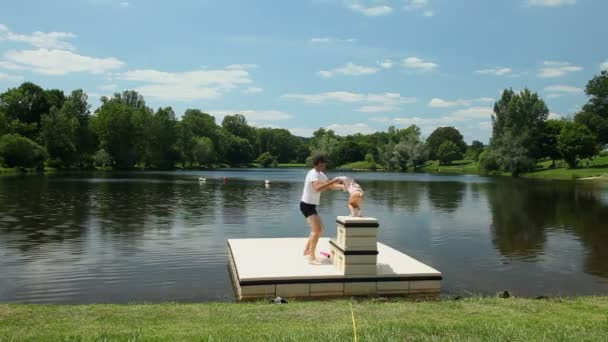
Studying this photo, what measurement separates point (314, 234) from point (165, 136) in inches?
4316

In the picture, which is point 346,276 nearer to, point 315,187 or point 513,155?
point 315,187

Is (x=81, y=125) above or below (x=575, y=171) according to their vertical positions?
above

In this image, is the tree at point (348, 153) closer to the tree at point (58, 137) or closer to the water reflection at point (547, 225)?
the tree at point (58, 137)

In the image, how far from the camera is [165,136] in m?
115

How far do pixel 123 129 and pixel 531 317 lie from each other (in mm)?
106384

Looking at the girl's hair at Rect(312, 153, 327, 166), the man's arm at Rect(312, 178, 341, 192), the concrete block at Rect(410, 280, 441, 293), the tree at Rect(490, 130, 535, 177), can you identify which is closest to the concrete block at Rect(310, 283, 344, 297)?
the concrete block at Rect(410, 280, 441, 293)

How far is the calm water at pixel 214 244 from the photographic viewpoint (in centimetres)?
1041

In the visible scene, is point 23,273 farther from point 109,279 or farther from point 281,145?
point 281,145

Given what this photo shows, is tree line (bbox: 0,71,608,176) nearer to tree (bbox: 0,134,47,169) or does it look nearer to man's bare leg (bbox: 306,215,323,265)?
tree (bbox: 0,134,47,169)

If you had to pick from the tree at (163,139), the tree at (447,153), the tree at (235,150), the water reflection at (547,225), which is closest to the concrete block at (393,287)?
the water reflection at (547,225)

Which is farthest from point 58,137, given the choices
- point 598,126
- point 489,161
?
point 598,126

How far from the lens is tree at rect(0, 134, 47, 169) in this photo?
71.6 metres

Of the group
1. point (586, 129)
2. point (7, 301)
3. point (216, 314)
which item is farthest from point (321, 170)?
A: point (586, 129)

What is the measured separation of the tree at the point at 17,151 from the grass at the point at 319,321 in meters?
74.0
